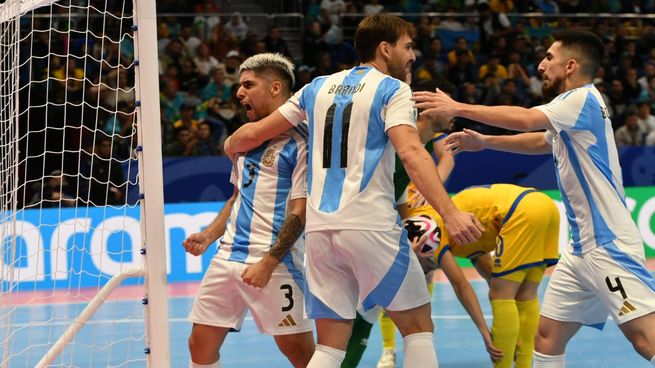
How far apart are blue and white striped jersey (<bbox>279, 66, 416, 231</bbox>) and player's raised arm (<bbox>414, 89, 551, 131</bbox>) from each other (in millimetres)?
73

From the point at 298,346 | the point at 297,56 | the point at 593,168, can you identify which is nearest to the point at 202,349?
the point at 298,346

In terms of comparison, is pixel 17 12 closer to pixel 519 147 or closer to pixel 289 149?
pixel 289 149

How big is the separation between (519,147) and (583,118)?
79 cm

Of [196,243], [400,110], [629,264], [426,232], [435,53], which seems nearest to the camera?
[400,110]

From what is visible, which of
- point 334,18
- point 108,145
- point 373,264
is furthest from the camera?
point 334,18

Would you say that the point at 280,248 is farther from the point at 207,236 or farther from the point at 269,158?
the point at 207,236

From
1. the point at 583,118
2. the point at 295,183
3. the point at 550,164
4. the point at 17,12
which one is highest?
the point at 17,12

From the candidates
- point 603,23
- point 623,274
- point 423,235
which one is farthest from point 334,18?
point 623,274

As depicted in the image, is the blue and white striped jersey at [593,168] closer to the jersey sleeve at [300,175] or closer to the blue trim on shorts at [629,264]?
the blue trim on shorts at [629,264]

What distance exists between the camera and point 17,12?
5.15 meters

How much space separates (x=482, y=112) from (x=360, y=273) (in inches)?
35.3

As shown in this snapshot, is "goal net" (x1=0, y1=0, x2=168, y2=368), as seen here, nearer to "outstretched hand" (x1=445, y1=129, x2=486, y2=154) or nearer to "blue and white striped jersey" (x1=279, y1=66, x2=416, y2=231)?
"blue and white striped jersey" (x1=279, y1=66, x2=416, y2=231)

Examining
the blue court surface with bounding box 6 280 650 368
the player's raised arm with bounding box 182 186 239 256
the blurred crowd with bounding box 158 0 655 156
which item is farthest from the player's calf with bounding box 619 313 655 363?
the blurred crowd with bounding box 158 0 655 156

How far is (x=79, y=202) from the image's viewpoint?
10727 millimetres
